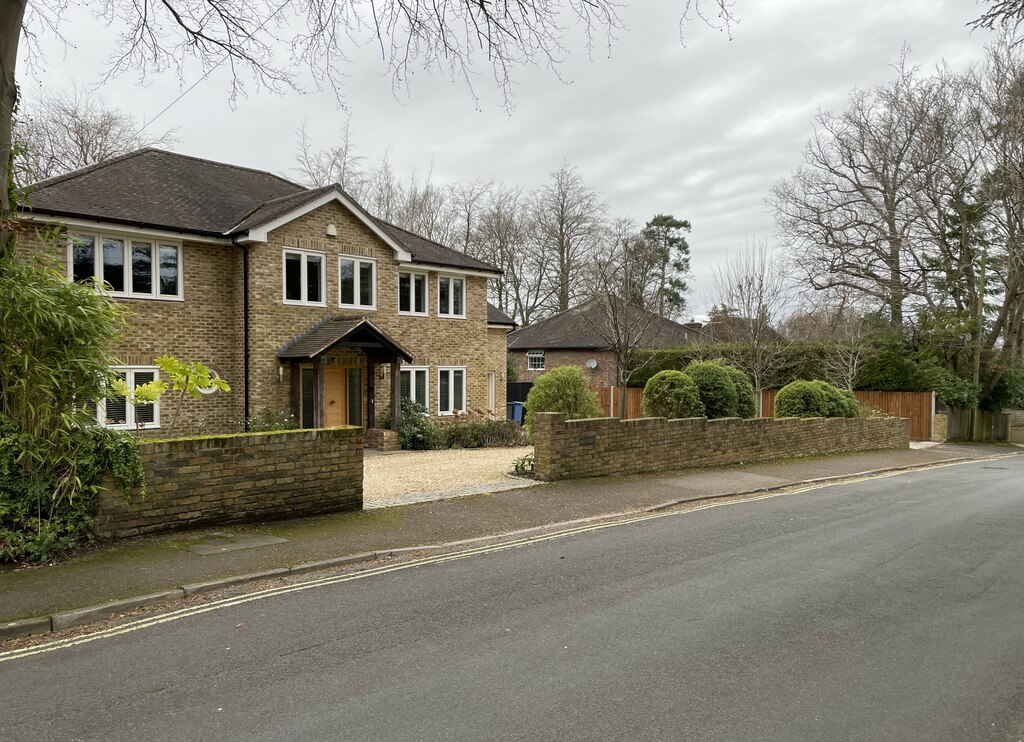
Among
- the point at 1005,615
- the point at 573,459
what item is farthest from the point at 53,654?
the point at 573,459

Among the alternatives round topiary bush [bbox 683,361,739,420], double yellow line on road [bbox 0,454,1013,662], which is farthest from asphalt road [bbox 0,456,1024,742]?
round topiary bush [bbox 683,361,739,420]

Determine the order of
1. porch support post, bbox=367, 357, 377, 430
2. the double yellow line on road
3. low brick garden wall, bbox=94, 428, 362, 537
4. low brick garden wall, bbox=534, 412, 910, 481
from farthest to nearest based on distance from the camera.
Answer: porch support post, bbox=367, 357, 377, 430, low brick garden wall, bbox=534, 412, 910, 481, low brick garden wall, bbox=94, 428, 362, 537, the double yellow line on road

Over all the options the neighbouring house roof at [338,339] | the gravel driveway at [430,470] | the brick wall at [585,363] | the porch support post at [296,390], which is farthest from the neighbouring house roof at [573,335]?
the porch support post at [296,390]

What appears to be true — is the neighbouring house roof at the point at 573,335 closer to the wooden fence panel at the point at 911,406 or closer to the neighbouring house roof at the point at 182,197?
the wooden fence panel at the point at 911,406

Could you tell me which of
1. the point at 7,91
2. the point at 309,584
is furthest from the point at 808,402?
the point at 7,91

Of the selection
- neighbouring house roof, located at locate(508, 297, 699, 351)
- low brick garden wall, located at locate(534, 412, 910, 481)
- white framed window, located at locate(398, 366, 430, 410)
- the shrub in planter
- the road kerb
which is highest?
neighbouring house roof, located at locate(508, 297, 699, 351)

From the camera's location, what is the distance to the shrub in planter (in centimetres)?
2109

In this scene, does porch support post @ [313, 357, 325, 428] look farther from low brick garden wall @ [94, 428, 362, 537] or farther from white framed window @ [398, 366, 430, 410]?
low brick garden wall @ [94, 428, 362, 537]

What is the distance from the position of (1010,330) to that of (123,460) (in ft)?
104

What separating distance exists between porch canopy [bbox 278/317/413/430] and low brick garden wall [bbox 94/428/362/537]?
8590 millimetres

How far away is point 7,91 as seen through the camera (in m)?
7.54

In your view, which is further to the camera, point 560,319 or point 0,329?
point 560,319

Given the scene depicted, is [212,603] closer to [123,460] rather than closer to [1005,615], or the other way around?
[123,460]

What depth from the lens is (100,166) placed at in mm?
18547
